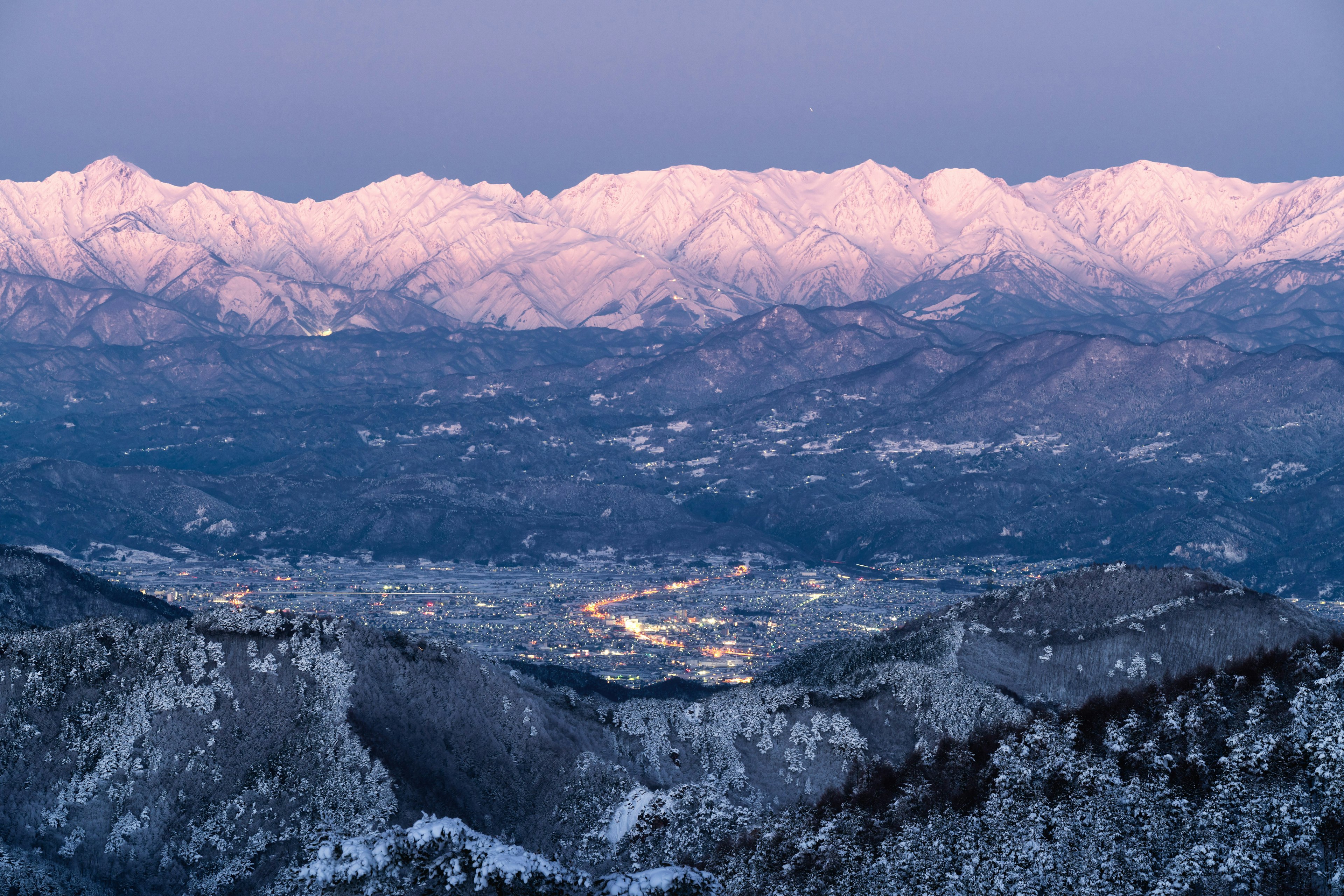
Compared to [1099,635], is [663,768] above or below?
above

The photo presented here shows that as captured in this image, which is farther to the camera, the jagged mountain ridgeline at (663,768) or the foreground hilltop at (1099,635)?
the foreground hilltop at (1099,635)

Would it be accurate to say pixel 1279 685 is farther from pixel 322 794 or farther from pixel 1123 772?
pixel 322 794

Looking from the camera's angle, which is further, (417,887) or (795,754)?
(795,754)

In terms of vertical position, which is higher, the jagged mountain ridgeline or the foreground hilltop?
the jagged mountain ridgeline

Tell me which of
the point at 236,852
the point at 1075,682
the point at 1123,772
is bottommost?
the point at 1075,682

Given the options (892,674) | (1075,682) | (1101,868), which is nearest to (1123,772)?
(1101,868)

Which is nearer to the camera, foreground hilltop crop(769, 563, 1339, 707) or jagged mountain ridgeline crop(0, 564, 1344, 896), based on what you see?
jagged mountain ridgeline crop(0, 564, 1344, 896)

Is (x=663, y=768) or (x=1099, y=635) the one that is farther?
(x=1099, y=635)

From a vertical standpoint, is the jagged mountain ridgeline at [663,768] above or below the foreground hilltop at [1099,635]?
above
